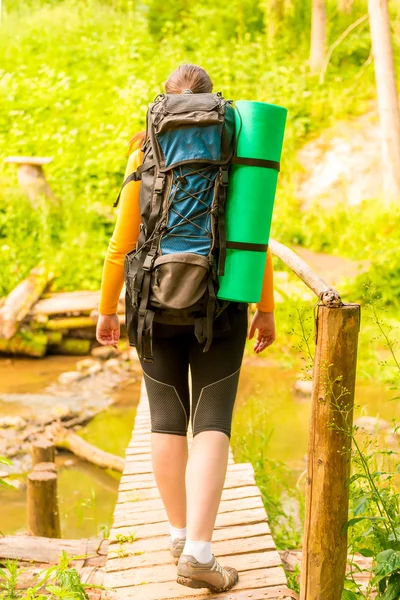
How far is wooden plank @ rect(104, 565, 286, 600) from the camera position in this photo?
8.79ft

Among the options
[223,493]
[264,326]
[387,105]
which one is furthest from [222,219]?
[387,105]

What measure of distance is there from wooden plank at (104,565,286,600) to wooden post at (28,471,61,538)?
1.71m

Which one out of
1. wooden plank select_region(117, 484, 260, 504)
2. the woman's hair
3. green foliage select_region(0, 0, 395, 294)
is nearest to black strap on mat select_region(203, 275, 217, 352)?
the woman's hair

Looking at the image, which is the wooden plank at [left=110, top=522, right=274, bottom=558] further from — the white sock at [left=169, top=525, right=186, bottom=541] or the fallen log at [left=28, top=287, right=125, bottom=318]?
the fallen log at [left=28, top=287, right=125, bottom=318]

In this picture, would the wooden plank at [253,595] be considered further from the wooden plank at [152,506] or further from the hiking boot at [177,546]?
the wooden plank at [152,506]

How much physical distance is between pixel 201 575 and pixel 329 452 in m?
0.62

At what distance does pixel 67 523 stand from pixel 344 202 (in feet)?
21.4

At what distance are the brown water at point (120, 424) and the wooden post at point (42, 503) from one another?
0.98ft

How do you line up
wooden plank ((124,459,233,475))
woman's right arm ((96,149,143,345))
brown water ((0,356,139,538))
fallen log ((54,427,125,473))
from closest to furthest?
woman's right arm ((96,149,143,345)), wooden plank ((124,459,233,475)), brown water ((0,356,139,538)), fallen log ((54,427,125,473))

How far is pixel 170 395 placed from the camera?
8.46 feet

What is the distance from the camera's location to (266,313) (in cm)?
273

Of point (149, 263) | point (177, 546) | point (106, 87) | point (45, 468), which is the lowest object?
point (45, 468)

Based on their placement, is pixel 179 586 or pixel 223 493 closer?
pixel 179 586

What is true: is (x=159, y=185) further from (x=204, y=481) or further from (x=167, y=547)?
(x=167, y=547)
